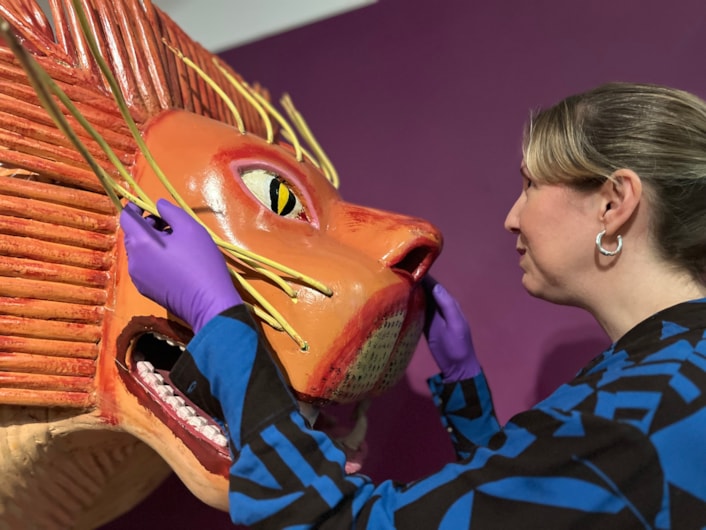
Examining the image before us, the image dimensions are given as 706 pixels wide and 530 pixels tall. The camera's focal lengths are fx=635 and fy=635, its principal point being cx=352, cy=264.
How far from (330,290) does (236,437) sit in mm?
179

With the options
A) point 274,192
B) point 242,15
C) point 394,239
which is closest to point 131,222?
point 274,192

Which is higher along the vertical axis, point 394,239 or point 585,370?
point 394,239

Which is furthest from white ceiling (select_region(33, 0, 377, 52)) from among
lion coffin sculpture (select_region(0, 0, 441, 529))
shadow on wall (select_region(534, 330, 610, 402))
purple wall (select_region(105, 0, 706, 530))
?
shadow on wall (select_region(534, 330, 610, 402))

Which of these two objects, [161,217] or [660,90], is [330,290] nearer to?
[161,217]

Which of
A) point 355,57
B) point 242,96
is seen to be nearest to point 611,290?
point 242,96

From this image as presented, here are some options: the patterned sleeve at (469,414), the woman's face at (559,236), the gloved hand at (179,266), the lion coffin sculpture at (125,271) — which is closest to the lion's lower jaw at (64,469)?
the lion coffin sculpture at (125,271)

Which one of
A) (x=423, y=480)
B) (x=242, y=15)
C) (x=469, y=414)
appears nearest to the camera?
(x=423, y=480)

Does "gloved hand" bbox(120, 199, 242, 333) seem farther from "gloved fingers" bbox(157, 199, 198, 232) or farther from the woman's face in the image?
the woman's face

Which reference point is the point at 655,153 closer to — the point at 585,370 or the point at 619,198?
the point at 619,198

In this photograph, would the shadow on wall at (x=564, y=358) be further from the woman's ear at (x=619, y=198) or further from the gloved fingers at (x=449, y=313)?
the woman's ear at (x=619, y=198)

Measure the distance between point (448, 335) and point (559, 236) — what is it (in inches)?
11.3

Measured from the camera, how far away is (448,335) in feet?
3.19

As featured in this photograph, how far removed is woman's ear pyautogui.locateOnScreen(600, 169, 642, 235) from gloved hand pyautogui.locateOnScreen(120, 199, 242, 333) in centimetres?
41

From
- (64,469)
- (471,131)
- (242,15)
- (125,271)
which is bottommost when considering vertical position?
(64,469)
